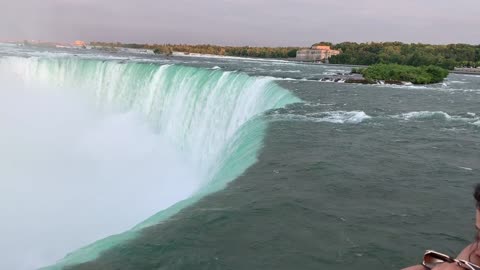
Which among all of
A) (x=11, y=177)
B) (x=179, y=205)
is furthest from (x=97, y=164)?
(x=179, y=205)

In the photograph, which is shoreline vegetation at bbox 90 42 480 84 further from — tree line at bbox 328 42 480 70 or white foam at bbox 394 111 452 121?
white foam at bbox 394 111 452 121

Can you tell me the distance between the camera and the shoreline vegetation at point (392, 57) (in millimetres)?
33031

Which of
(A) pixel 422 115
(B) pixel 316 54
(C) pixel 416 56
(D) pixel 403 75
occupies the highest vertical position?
(C) pixel 416 56

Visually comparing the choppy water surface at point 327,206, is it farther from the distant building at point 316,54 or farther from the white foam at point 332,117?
the distant building at point 316,54

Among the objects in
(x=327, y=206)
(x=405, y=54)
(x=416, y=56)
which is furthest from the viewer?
(x=405, y=54)

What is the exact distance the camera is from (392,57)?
213ft

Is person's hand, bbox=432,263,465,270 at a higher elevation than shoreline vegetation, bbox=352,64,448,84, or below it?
higher

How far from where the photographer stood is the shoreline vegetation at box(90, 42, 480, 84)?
33031 millimetres

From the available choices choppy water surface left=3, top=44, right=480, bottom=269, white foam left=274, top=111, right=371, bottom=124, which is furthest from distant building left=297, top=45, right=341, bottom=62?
choppy water surface left=3, top=44, right=480, bottom=269

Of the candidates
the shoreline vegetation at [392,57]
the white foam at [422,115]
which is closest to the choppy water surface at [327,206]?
the white foam at [422,115]

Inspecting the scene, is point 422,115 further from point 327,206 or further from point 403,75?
point 403,75

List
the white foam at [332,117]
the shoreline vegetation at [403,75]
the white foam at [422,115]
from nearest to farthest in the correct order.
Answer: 1. the white foam at [332,117]
2. the white foam at [422,115]
3. the shoreline vegetation at [403,75]

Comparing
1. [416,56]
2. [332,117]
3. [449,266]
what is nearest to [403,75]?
[332,117]

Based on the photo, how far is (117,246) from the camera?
515 centimetres
